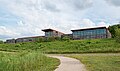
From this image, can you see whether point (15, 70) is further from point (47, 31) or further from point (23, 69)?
point (47, 31)

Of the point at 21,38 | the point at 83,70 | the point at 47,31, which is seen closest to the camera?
the point at 83,70

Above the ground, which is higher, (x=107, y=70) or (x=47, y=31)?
(x=47, y=31)

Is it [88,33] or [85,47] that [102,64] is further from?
[88,33]

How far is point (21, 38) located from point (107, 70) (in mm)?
61779

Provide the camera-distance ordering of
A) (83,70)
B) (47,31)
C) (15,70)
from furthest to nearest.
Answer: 1. (47,31)
2. (83,70)
3. (15,70)

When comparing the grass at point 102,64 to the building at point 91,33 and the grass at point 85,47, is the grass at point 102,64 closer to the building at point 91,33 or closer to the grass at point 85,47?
the grass at point 85,47

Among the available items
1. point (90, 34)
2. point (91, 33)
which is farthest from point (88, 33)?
A: point (91, 33)

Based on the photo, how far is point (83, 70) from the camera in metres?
12.1

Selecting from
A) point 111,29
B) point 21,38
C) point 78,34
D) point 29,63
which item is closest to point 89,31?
point 78,34

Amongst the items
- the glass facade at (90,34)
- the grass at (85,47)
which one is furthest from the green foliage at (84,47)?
the glass facade at (90,34)

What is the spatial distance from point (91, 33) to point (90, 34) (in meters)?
0.43

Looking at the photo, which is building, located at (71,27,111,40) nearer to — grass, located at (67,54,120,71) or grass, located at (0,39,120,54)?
grass, located at (0,39,120,54)

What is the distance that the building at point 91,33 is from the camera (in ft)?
189

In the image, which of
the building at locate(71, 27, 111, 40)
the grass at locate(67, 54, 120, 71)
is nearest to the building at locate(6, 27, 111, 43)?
the building at locate(71, 27, 111, 40)
